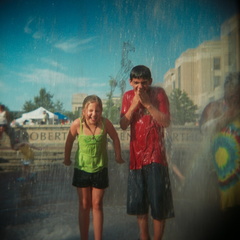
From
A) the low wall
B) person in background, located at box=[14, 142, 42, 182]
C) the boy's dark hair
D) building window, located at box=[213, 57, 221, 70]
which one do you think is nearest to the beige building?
building window, located at box=[213, 57, 221, 70]

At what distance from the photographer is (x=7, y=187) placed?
409 centimetres

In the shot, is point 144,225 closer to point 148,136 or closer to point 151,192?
point 151,192

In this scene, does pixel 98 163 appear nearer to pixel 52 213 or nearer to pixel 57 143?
pixel 52 213

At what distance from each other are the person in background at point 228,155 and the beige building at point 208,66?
985mm

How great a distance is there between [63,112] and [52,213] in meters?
1.54

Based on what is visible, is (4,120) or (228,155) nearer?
(228,155)

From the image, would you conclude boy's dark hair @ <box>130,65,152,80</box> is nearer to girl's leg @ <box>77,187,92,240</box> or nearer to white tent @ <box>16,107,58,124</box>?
girl's leg @ <box>77,187,92,240</box>

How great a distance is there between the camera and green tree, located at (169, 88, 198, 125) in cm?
374

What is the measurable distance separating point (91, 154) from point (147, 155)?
1.51 ft

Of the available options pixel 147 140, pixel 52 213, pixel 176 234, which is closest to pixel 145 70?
pixel 147 140

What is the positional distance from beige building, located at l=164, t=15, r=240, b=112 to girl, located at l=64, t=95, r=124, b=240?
5.51 ft

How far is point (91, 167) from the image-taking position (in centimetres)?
201

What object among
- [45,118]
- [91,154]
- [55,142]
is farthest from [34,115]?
[91,154]

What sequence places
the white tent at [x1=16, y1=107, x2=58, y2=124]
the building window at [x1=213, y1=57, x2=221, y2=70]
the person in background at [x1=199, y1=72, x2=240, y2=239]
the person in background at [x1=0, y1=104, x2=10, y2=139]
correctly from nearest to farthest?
the person in background at [x1=199, y1=72, x2=240, y2=239]
the person in background at [x1=0, y1=104, x2=10, y2=139]
the building window at [x1=213, y1=57, x2=221, y2=70]
the white tent at [x1=16, y1=107, x2=58, y2=124]
